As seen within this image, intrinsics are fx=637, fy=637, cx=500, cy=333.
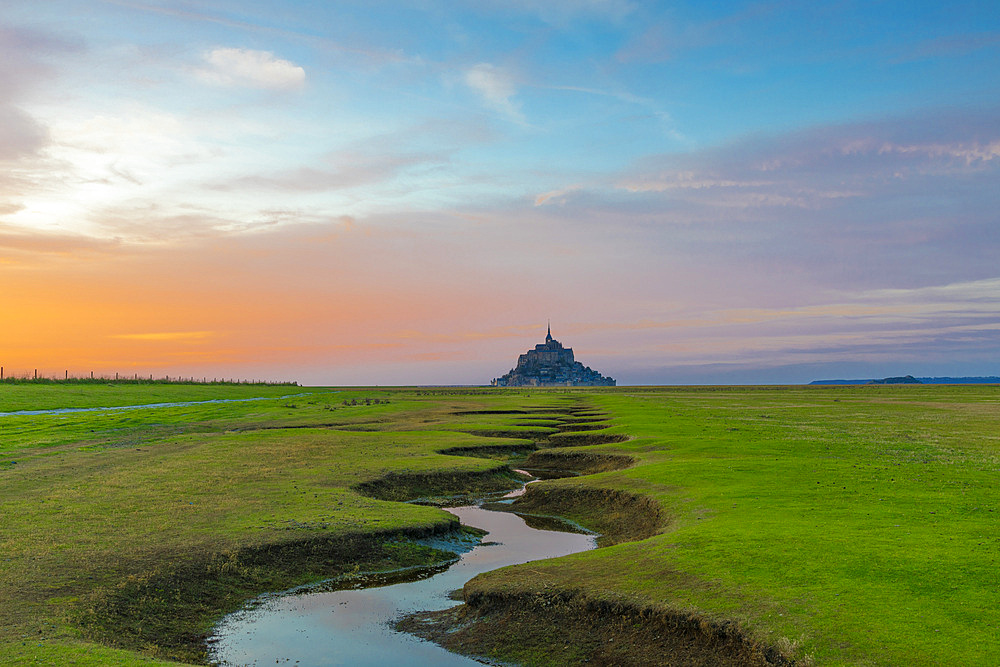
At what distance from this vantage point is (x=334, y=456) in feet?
135

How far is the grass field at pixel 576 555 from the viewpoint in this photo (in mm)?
13414

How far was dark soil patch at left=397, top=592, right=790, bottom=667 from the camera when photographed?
1338 cm

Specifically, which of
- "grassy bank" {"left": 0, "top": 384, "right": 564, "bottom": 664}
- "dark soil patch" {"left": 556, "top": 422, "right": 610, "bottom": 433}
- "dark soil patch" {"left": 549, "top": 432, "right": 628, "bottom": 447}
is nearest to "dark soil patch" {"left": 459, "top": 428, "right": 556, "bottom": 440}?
"dark soil patch" {"left": 549, "top": 432, "right": 628, "bottom": 447}

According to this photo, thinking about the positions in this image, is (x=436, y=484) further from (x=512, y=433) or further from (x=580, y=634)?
(x=512, y=433)

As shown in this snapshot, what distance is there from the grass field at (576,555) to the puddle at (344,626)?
0.91 metres

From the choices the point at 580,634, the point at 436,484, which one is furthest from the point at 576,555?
the point at 436,484

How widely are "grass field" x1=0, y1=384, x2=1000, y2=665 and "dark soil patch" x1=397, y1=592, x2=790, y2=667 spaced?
11cm

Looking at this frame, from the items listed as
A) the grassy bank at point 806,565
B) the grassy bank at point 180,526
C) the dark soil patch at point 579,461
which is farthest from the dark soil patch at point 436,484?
the dark soil patch at point 579,461

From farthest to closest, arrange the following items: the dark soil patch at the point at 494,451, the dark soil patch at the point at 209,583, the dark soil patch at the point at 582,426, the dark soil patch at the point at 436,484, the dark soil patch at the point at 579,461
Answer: the dark soil patch at the point at 582,426, the dark soil patch at the point at 494,451, the dark soil patch at the point at 579,461, the dark soil patch at the point at 436,484, the dark soil patch at the point at 209,583

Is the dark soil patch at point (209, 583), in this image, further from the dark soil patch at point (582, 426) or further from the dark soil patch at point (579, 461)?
the dark soil patch at point (582, 426)

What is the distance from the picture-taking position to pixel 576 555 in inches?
795

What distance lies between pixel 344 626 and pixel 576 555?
7405 mm

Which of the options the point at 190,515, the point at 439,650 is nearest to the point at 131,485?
the point at 190,515

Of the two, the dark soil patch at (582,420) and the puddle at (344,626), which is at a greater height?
the dark soil patch at (582,420)
